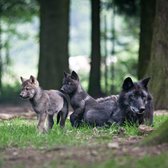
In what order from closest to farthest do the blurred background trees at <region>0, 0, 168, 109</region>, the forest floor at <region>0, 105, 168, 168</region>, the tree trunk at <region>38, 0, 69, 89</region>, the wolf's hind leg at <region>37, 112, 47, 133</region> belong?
the forest floor at <region>0, 105, 168, 168</region>, the wolf's hind leg at <region>37, 112, 47, 133</region>, the blurred background trees at <region>0, 0, 168, 109</region>, the tree trunk at <region>38, 0, 69, 89</region>

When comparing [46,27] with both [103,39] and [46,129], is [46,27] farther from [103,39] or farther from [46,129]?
[46,129]

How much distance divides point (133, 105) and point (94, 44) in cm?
1633

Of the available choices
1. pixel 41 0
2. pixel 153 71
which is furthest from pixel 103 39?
pixel 153 71

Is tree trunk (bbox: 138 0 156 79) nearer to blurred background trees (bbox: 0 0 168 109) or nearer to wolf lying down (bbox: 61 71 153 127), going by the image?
blurred background trees (bbox: 0 0 168 109)

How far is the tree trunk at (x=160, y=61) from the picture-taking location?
63.8ft

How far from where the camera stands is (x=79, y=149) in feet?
33.1

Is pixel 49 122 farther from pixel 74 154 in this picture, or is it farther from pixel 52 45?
pixel 52 45

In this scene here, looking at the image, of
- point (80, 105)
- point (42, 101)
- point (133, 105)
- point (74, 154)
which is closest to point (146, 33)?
point (80, 105)

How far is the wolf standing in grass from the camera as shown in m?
13.3

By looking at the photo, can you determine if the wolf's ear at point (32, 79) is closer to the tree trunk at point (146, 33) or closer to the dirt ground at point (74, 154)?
the dirt ground at point (74, 154)

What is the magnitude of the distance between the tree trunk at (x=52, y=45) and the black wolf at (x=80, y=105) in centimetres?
1157

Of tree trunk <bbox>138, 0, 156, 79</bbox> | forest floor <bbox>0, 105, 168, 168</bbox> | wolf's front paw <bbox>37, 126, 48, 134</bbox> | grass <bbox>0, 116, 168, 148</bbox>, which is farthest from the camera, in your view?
tree trunk <bbox>138, 0, 156, 79</bbox>

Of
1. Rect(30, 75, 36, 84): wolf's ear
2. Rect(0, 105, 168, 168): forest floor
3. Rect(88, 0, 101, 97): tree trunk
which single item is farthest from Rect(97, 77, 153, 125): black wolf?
Rect(88, 0, 101, 97): tree trunk

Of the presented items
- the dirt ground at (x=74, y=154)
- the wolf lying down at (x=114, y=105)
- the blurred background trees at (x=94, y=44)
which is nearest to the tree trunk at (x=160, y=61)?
the blurred background trees at (x=94, y=44)
